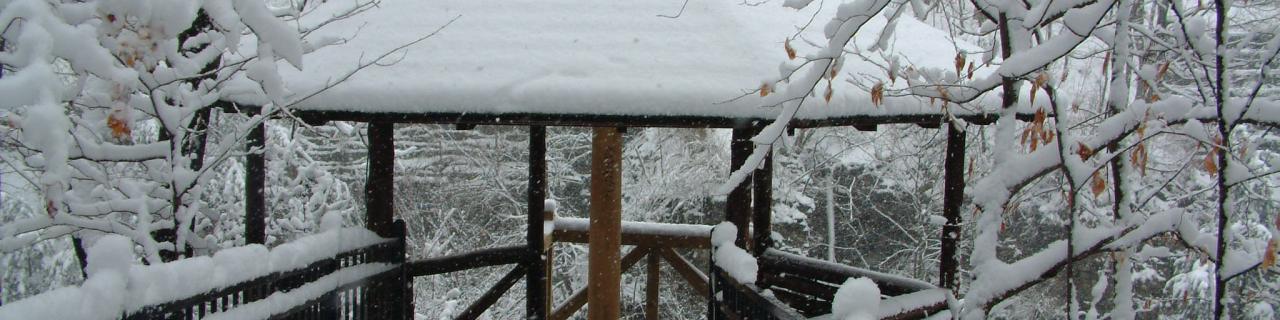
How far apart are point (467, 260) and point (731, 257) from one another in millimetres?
1742

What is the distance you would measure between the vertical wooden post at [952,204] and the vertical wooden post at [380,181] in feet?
9.46

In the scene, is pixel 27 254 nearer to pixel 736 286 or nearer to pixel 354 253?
pixel 354 253

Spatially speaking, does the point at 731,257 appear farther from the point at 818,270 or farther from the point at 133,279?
the point at 133,279

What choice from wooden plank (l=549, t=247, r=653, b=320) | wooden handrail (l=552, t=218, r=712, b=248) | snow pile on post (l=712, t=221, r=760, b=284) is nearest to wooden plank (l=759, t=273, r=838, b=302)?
wooden handrail (l=552, t=218, r=712, b=248)

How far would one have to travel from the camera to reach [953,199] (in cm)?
416

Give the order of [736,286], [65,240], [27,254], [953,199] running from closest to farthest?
1. [736,286]
2. [953,199]
3. [27,254]
4. [65,240]

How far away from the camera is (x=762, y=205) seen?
168 inches

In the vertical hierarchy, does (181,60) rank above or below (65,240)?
above

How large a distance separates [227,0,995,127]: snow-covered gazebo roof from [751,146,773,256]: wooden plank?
0.81 m

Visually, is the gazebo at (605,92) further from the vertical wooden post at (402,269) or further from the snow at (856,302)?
the snow at (856,302)

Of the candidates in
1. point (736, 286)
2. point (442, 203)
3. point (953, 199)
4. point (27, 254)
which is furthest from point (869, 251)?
point (27, 254)

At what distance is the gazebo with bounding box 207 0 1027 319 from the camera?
3.04 m

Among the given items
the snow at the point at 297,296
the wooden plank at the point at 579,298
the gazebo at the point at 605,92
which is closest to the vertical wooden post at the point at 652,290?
the wooden plank at the point at 579,298

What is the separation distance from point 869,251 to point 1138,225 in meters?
13.3
